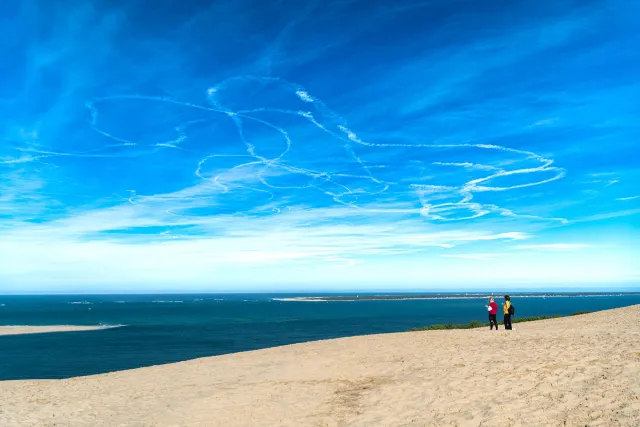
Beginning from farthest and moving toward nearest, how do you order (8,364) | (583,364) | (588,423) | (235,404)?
(8,364) < (235,404) < (583,364) < (588,423)

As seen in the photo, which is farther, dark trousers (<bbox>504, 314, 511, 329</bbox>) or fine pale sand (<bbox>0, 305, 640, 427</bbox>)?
dark trousers (<bbox>504, 314, 511, 329</bbox>)

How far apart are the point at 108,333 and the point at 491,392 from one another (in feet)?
198

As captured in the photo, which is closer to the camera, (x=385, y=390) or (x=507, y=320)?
(x=385, y=390)

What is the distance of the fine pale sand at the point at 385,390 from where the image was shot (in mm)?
10750

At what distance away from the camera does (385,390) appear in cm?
1470

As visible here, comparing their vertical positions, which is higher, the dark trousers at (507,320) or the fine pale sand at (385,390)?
Result: the dark trousers at (507,320)

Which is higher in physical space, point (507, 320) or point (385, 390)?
point (507, 320)

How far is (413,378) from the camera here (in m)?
15.7

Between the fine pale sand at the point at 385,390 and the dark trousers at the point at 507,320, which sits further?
the dark trousers at the point at 507,320

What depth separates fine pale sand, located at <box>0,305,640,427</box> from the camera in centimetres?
1075

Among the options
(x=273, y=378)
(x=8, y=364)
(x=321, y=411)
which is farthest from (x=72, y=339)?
(x=321, y=411)

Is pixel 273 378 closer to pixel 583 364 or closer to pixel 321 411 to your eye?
pixel 321 411

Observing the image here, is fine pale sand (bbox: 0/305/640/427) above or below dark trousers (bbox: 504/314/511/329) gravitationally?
below

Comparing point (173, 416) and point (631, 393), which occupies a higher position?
point (631, 393)
